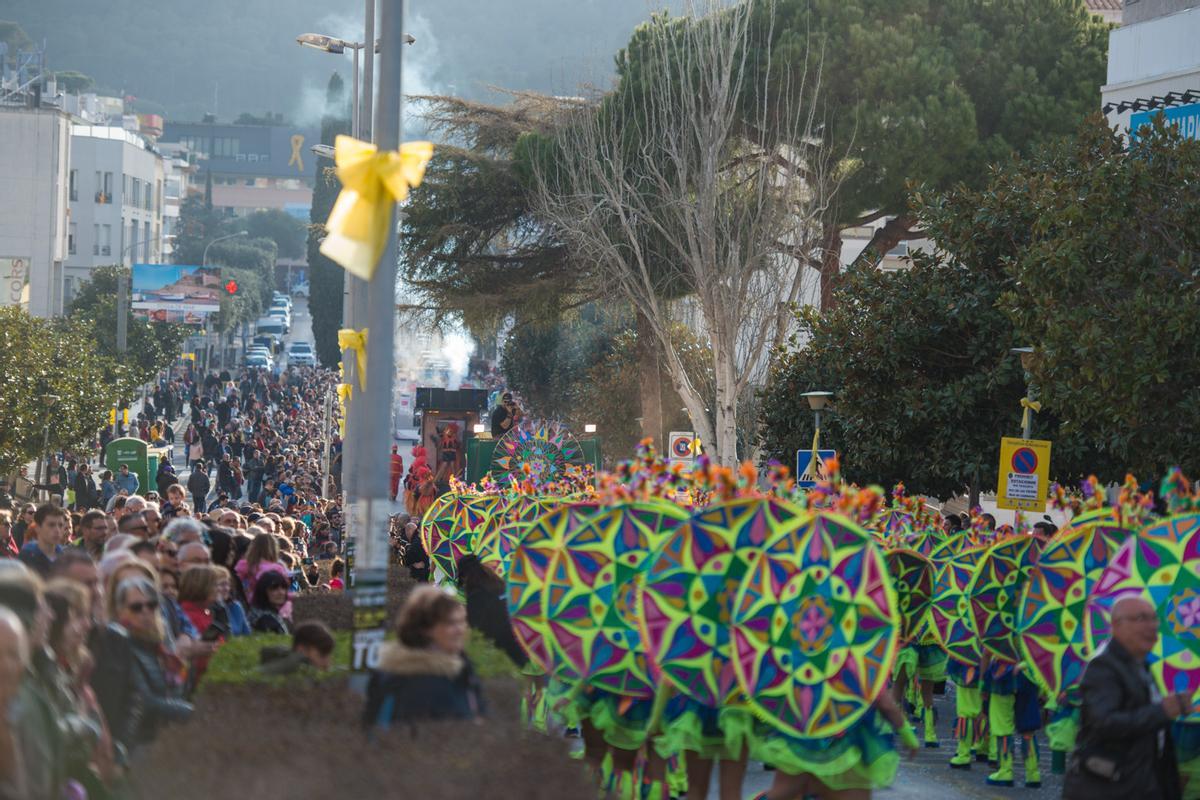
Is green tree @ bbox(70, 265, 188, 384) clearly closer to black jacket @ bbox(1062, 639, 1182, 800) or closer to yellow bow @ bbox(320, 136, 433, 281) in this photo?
yellow bow @ bbox(320, 136, 433, 281)

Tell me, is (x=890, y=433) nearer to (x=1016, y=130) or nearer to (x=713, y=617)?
(x=1016, y=130)

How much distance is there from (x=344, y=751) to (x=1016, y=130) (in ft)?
101

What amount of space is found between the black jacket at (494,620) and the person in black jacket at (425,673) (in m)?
3.92

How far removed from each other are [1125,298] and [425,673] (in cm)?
1261

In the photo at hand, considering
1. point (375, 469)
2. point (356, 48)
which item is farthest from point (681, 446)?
point (375, 469)

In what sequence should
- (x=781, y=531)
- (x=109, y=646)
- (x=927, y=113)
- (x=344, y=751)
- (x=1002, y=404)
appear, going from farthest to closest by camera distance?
1. (x=927, y=113)
2. (x=1002, y=404)
3. (x=781, y=531)
4. (x=109, y=646)
5. (x=344, y=751)

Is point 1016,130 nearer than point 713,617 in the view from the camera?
No

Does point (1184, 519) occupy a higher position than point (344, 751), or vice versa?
point (1184, 519)

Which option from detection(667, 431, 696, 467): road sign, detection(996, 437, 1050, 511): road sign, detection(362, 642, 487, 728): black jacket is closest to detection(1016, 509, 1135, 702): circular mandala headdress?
detection(362, 642, 487, 728): black jacket

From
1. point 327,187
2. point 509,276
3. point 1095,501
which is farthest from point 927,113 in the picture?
point 327,187

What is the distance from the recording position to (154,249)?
117 meters

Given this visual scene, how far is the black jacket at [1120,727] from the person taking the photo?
25.3 ft

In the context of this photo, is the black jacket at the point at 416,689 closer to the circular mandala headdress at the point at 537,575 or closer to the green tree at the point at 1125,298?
the circular mandala headdress at the point at 537,575

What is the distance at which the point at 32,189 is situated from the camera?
7525cm
